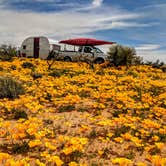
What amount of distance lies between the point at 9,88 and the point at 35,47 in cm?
2344

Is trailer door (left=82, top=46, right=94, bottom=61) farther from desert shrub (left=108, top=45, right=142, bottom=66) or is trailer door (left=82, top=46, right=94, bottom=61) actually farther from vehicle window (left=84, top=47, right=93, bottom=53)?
desert shrub (left=108, top=45, right=142, bottom=66)

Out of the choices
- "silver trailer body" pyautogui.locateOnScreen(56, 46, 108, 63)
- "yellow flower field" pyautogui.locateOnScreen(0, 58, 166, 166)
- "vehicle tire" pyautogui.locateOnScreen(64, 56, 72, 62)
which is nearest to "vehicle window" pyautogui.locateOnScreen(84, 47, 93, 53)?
"silver trailer body" pyautogui.locateOnScreen(56, 46, 108, 63)

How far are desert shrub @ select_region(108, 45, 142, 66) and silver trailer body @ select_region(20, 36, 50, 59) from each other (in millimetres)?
9610

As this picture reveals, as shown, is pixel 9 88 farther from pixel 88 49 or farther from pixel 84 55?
pixel 88 49

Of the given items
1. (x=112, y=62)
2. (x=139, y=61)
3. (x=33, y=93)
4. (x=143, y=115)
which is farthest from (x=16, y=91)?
(x=139, y=61)

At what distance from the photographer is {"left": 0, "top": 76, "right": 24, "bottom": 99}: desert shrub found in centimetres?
1051

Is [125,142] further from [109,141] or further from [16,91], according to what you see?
[16,91]

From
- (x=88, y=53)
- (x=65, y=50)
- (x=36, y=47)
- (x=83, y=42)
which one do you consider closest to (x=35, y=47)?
(x=36, y=47)

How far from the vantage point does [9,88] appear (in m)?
10.6

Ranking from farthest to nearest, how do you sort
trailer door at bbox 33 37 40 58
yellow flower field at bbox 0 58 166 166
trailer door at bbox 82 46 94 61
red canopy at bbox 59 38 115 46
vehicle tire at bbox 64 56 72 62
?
trailer door at bbox 33 37 40 58
red canopy at bbox 59 38 115 46
vehicle tire at bbox 64 56 72 62
trailer door at bbox 82 46 94 61
yellow flower field at bbox 0 58 166 166

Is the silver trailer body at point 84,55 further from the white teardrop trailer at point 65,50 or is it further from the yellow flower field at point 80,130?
the yellow flower field at point 80,130

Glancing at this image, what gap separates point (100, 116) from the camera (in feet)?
28.8

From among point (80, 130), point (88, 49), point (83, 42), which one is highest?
point (83, 42)

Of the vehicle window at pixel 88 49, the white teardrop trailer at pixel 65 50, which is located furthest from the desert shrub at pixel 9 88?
the vehicle window at pixel 88 49
